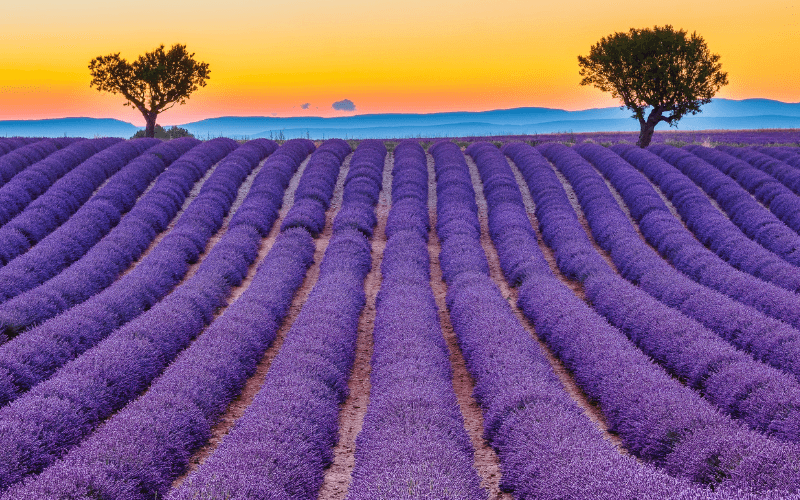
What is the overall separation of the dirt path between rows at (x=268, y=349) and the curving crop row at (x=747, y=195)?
365 inches

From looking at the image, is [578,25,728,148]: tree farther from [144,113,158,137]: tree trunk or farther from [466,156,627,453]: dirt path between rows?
[144,113,158,137]: tree trunk

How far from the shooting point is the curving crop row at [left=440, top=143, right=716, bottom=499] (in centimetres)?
412

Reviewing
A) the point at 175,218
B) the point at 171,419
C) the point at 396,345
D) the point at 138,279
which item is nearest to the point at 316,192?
the point at 175,218

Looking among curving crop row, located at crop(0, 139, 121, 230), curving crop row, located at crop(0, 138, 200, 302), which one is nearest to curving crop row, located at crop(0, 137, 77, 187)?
curving crop row, located at crop(0, 139, 121, 230)

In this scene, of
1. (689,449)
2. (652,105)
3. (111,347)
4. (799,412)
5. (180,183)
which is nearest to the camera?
(689,449)

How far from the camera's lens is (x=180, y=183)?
67.6 feet

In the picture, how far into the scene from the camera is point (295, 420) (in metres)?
5.92

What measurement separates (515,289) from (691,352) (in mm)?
5005

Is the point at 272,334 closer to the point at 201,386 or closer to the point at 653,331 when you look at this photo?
the point at 201,386

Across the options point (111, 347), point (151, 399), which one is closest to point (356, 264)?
point (111, 347)

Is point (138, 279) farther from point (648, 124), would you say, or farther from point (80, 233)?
point (648, 124)

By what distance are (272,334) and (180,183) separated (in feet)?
41.9

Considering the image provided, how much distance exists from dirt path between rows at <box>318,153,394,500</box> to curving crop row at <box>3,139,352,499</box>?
1.41m

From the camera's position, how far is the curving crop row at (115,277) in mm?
9508
